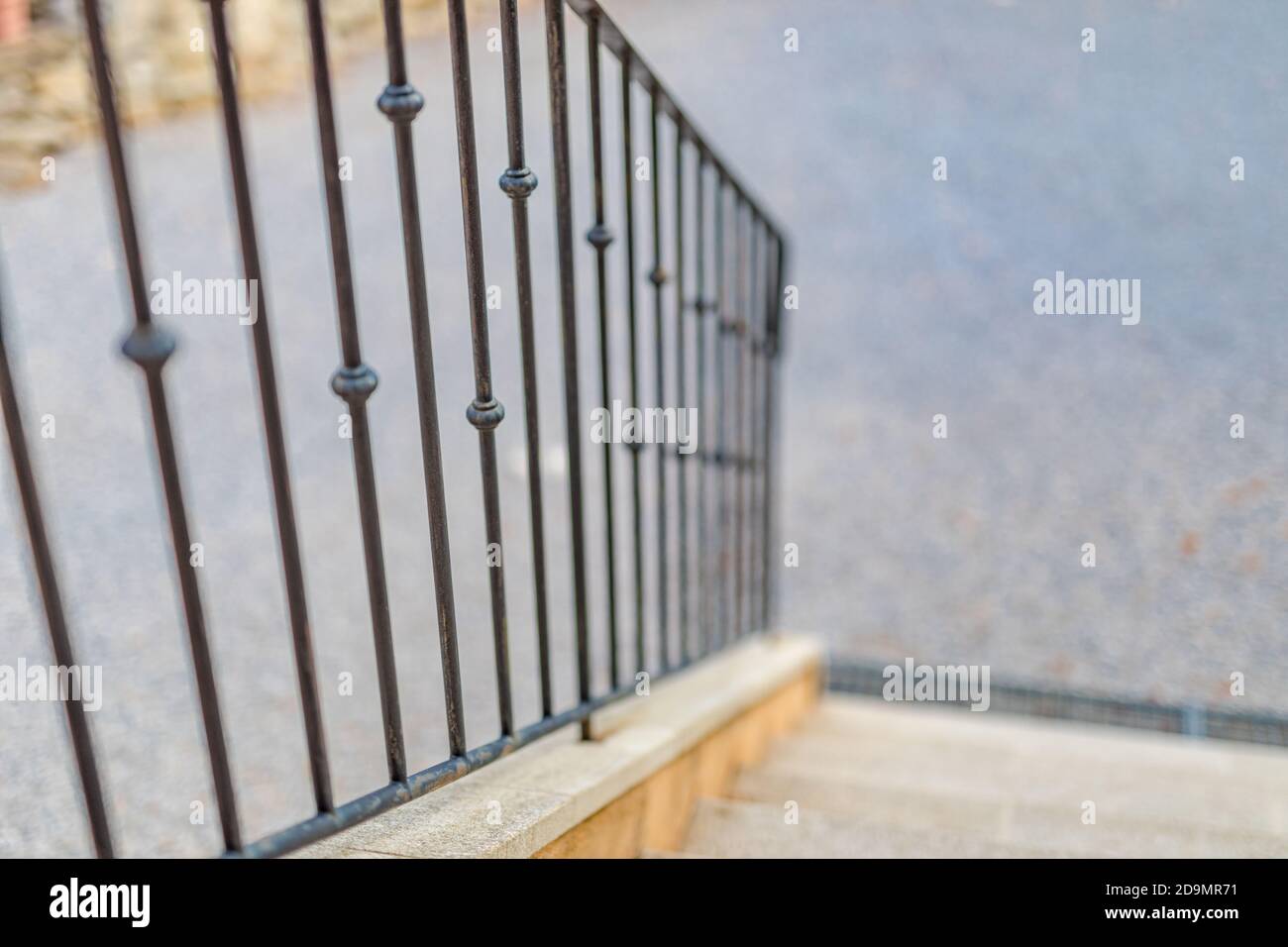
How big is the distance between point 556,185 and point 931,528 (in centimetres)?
317

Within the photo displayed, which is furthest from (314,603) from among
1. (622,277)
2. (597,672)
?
(622,277)

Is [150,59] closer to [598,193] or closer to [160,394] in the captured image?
[598,193]

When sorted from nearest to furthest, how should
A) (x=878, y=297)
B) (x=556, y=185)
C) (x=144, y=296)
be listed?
(x=144, y=296) < (x=556, y=185) < (x=878, y=297)

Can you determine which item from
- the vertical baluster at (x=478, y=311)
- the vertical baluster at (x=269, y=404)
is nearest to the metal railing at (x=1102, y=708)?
the vertical baluster at (x=478, y=311)

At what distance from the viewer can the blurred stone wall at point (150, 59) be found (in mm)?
6242

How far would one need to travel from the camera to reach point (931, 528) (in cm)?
441

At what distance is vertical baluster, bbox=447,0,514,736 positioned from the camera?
4.08 feet

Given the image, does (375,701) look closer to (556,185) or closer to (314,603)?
(314,603)

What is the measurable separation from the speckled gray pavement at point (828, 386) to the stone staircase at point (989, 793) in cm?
50

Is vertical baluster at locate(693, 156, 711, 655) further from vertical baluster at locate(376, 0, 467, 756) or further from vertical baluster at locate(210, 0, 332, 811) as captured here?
vertical baluster at locate(210, 0, 332, 811)

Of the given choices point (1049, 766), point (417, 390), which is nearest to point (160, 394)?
point (417, 390)

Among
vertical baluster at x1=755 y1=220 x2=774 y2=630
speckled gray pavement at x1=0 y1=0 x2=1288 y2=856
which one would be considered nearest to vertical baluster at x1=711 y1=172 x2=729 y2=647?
vertical baluster at x1=755 y1=220 x2=774 y2=630

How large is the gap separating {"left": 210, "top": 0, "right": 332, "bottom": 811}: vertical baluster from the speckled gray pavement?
1217 millimetres
